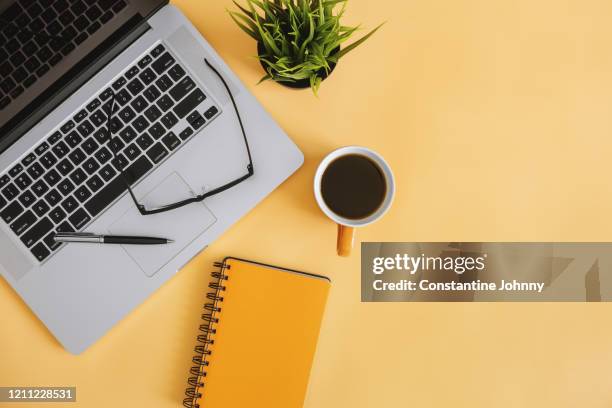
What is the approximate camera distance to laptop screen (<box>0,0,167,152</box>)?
69 centimetres

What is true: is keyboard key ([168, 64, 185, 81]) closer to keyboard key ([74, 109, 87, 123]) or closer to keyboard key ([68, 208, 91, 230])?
keyboard key ([74, 109, 87, 123])

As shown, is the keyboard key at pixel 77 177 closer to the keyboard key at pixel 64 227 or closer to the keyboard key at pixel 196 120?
the keyboard key at pixel 64 227

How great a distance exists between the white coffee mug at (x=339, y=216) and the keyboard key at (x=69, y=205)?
38 centimetres

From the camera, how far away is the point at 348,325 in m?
0.81

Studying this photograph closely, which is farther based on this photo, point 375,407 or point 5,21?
point 375,407

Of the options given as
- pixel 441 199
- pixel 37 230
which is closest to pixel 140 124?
pixel 37 230

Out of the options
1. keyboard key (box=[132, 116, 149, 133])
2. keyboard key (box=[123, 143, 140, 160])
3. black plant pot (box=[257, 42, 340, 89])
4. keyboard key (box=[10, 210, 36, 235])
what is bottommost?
keyboard key (box=[10, 210, 36, 235])

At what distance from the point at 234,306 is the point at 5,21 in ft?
1.80

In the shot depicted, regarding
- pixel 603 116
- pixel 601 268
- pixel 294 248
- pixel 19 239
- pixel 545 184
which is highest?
pixel 603 116

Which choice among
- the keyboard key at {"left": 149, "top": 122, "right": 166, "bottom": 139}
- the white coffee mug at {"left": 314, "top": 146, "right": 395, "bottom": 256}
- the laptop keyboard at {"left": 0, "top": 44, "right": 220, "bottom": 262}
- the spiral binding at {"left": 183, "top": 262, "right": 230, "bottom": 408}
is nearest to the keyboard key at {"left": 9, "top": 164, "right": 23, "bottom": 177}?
the laptop keyboard at {"left": 0, "top": 44, "right": 220, "bottom": 262}

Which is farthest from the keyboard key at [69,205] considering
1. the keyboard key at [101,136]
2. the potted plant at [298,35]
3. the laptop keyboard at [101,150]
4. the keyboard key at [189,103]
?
the potted plant at [298,35]

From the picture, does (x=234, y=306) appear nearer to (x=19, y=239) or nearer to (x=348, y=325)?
(x=348, y=325)

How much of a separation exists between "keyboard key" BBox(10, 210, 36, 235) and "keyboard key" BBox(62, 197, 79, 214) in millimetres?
49

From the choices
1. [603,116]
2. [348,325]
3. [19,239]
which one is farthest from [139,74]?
[603,116]
